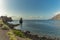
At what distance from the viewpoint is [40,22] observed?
3.41 metres

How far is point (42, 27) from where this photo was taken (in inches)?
134

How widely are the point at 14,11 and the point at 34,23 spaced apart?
66 centimetres

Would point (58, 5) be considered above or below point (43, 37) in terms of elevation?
above

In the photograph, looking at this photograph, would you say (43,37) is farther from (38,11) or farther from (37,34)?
(38,11)

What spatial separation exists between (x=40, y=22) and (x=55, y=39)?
63 cm

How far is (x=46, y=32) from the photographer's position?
11.1 feet

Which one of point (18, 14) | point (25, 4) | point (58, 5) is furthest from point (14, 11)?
point (58, 5)

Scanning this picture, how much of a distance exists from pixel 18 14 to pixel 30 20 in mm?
384

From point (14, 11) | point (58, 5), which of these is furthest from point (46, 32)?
point (14, 11)

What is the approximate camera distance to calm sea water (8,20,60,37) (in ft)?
11.0

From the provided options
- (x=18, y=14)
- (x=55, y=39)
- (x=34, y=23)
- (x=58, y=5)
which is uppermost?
(x=58, y=5)

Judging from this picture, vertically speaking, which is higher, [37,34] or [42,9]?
[42,9]

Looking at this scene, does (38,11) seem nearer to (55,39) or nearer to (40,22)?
(40,22)

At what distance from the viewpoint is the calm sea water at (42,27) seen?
3.37 m
